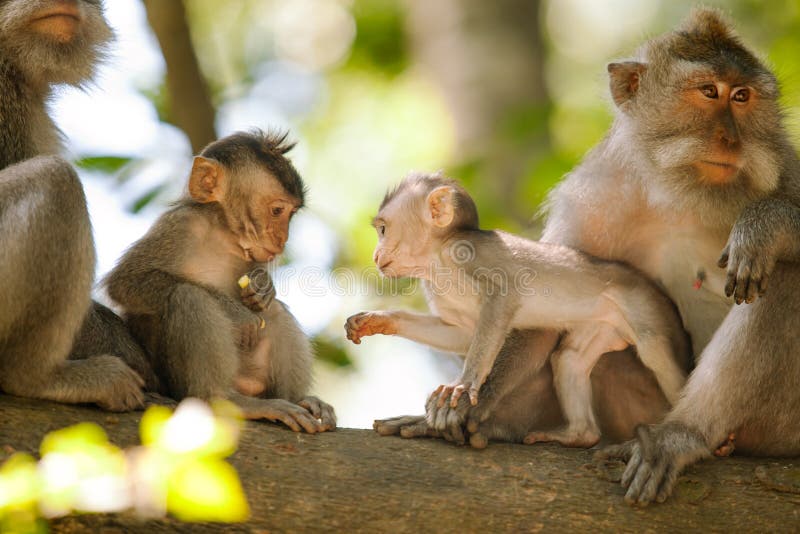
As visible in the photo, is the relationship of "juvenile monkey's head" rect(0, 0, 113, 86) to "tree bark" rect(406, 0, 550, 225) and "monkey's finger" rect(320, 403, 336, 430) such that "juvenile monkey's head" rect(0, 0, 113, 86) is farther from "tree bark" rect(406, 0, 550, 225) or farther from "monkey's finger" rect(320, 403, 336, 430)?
"tree bark" rect(406, 0, 550, 225)

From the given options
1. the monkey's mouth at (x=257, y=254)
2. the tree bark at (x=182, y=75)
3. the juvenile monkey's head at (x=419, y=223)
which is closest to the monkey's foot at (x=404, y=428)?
the juvenile monkey's head at (x=419, y=223)

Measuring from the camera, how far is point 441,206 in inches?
253

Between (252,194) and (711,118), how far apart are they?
262cm

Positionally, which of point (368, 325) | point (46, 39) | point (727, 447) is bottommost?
point (727, 447)

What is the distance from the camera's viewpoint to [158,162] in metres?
7.30

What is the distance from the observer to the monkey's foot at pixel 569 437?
582 cm

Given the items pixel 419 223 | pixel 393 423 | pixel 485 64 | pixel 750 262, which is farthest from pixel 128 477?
pixel 485 64

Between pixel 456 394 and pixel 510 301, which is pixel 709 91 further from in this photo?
pixel 456 394

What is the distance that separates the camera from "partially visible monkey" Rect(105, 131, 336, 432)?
5.62 m

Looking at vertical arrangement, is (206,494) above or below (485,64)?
below

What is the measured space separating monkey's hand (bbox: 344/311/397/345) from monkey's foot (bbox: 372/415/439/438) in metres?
0.79

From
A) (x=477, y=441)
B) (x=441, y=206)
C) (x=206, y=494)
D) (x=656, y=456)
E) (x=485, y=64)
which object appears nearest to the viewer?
(x=206, y=494)

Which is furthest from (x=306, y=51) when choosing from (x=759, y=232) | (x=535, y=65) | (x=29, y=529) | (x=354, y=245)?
(x=29, y=529)

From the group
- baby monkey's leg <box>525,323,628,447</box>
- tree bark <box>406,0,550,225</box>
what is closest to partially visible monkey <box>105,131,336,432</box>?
baby monkey's leg <box>525,323,628,447</box>
